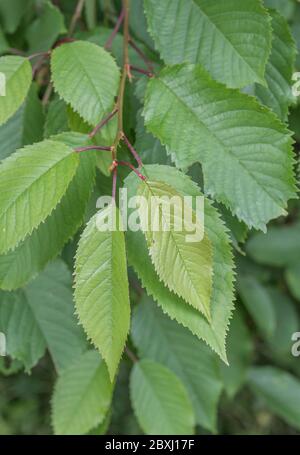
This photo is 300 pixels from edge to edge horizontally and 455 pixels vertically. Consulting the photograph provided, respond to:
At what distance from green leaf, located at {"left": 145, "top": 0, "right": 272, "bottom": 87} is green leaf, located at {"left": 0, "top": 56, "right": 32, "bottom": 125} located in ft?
0.56

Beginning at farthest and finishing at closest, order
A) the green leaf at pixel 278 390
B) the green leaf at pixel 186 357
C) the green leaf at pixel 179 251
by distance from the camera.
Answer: the green leaf at pixel 278 390, the green leaf at pixel 186 357, the green leaf at pixel 179 251

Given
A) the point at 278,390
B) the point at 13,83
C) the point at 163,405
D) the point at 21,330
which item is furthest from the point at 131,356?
the point at 278,390

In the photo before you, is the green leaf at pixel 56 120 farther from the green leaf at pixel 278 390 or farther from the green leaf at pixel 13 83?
the green leaf at pixel 278 390

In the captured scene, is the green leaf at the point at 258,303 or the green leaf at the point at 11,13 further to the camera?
the green leaf at the point at 258,303

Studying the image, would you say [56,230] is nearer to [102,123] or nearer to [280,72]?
[102,123]

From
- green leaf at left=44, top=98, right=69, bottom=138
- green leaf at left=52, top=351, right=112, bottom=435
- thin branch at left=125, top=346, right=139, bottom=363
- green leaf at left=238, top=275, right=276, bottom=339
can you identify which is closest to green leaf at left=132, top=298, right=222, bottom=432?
thin branch at left=125, top=346, right=139, bottom=363

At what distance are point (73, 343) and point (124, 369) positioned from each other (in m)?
0.62

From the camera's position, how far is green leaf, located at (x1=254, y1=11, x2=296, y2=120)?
2.70ft

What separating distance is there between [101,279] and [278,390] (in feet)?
4.32

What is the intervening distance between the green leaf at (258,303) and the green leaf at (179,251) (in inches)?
42.1

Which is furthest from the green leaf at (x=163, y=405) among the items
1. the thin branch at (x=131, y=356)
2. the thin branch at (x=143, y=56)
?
the thin branch at (x=143, y=56)

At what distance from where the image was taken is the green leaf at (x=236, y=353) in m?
1.71
